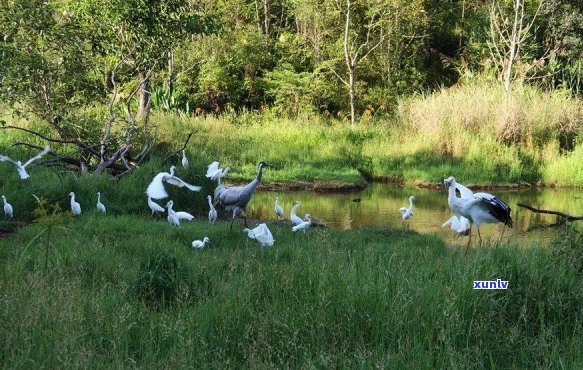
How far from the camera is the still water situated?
470 inches

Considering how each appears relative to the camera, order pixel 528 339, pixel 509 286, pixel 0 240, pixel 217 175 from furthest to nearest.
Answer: pixel 217 175 < pixel 0 240 < pixel 509 286 < pixel 528 339

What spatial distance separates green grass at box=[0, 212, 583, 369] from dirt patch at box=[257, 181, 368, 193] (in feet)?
38.4

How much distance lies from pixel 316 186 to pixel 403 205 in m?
3.34

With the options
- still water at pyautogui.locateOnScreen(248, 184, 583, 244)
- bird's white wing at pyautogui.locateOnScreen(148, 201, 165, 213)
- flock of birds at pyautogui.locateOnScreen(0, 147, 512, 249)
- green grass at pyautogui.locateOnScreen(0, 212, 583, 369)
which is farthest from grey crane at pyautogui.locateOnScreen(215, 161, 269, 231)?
green grass at pyautogui.locateOnScreen(0, 212, 583, 369)

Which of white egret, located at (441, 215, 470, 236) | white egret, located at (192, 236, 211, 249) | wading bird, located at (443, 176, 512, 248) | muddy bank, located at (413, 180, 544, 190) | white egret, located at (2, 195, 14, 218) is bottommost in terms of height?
muddy bank, located at (413, 180, 544, 190)

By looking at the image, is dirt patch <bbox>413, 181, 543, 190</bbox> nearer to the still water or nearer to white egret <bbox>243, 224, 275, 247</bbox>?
the still water

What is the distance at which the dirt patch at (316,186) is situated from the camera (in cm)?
1759

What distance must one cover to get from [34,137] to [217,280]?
12.4 m

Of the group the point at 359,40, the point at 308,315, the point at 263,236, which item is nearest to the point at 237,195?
the point at 263,236

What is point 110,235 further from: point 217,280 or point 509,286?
point 509,286

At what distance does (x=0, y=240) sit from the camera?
7691 mm

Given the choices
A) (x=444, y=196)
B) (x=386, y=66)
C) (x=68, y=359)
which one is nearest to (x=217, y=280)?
(x=68, y=359)

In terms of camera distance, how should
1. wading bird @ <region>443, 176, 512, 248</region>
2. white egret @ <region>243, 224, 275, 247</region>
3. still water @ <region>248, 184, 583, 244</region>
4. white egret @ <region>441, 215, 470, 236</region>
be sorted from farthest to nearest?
still water @ <region>248, 184, 583, 244</region> → white egret @ <region>441, 215, 470, 236</region> → white egret @ <region>243, 224, 275, 247</region> → wading bird @ <region>443, 176, 512, 248</region>

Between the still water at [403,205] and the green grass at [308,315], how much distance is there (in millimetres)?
5542
